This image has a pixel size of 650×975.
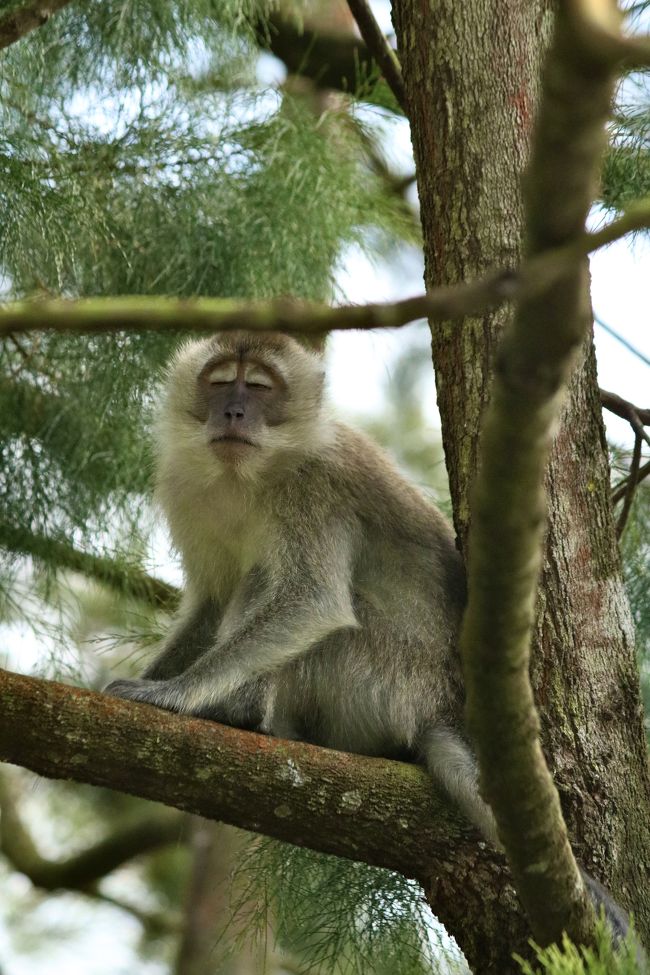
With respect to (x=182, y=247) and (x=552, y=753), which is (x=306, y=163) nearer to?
(x=182, y=247)

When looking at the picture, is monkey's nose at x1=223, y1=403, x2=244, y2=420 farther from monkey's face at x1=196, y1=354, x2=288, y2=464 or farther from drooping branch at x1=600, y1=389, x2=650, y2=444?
drooping branch at x1=600, y1=389, x2=650, y2=444

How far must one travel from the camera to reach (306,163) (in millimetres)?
5906

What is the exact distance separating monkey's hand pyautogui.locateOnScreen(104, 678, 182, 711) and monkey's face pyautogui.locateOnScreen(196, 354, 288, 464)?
Answer: 3.29 feet

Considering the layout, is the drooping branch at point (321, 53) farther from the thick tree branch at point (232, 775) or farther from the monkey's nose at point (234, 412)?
the thick tree branch at point (232, 775)

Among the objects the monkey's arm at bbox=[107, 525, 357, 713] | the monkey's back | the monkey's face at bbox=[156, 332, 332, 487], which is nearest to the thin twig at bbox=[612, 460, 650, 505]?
the monkey's back

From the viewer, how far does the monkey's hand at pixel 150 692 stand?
447cm

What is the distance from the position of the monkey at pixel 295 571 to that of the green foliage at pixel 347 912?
1.60 feet

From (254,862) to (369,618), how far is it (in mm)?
1103

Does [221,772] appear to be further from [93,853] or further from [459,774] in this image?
[93,853]

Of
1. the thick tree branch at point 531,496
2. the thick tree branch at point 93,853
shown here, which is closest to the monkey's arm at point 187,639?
the thick tree branch at point 531,496

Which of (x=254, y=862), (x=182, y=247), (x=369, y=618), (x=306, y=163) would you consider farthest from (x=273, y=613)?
(x=306, y=163)

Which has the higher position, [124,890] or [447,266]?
[447,266]

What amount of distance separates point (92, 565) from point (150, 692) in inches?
60.7

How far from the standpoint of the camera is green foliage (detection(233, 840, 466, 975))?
15.0ft
